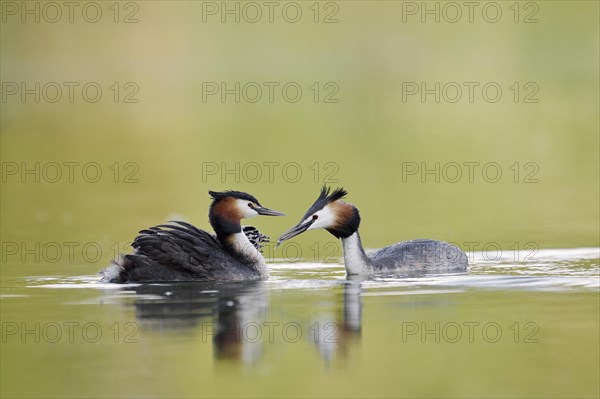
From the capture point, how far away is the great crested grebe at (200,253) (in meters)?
12.9

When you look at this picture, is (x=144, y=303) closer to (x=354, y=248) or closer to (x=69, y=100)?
(x=354, y=248)

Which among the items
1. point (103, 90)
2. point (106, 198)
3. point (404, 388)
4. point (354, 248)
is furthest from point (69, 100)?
point (404, 388)

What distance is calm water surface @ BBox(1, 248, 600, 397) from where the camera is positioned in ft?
28.7

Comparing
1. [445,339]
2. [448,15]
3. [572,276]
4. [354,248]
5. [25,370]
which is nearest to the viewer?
[25,370]

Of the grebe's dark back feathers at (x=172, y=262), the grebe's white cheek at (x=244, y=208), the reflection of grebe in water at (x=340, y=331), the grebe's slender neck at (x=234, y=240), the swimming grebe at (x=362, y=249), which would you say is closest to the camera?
the reflection of grebe in water at (x=340, y=331)

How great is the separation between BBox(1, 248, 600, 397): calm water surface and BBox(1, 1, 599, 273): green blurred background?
242cm

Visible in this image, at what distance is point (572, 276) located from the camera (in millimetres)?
12758

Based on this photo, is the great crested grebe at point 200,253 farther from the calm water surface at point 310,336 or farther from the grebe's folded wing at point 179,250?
the calm water surface at point 310,336

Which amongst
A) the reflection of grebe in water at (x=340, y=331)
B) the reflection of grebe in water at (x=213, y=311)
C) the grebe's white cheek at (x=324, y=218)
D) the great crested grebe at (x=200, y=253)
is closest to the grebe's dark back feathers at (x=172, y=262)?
the great crested grebe at (x=200, y=253)

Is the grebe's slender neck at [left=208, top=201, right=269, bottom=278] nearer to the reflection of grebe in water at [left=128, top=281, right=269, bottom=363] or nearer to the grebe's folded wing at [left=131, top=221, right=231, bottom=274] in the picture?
the grebe's folded wing at [left=131, top=221, right=231, bottom=274]

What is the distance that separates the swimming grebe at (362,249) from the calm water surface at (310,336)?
405 mm

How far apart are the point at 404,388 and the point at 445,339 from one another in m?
1.48

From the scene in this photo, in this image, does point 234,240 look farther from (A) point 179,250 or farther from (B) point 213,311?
(B) point 213,311

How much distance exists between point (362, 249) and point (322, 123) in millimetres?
15776
